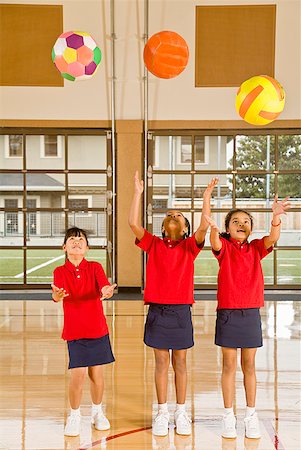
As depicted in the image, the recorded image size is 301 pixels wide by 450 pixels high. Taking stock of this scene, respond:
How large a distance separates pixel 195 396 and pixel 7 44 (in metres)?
6.58

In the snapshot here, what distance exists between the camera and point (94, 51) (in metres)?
6.43

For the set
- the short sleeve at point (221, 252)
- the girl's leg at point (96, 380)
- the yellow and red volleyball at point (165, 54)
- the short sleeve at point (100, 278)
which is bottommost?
the girl's leg at point (96, 380)

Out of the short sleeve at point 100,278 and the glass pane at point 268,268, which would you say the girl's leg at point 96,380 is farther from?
the glass pane at point 268,268

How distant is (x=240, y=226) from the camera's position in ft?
11.4

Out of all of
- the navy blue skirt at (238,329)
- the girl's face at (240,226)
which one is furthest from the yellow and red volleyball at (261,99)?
the navy blue skirt at (238,329)

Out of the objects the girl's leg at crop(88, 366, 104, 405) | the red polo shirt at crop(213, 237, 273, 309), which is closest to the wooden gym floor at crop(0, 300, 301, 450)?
the girl's leg at crop(88, 366, 104, 405)

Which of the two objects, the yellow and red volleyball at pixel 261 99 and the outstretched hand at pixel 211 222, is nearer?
the outstretched hand at pixel 211 222

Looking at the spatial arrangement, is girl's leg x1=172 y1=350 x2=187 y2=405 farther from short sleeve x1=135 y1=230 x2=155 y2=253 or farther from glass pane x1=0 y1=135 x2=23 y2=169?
glass pane x1=0 y1=135 x2=23 y2=169

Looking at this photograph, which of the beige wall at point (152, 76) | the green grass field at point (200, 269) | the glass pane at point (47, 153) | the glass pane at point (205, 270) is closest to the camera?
the beige wall at point (152, 76)

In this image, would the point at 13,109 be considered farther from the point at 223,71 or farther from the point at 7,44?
the point at 223,71

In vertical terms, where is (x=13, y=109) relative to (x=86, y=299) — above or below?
above

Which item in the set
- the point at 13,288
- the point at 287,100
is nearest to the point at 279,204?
the point at 287,100

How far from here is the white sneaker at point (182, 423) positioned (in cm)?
341

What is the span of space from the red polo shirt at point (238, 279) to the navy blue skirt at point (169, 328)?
0.23 meters
